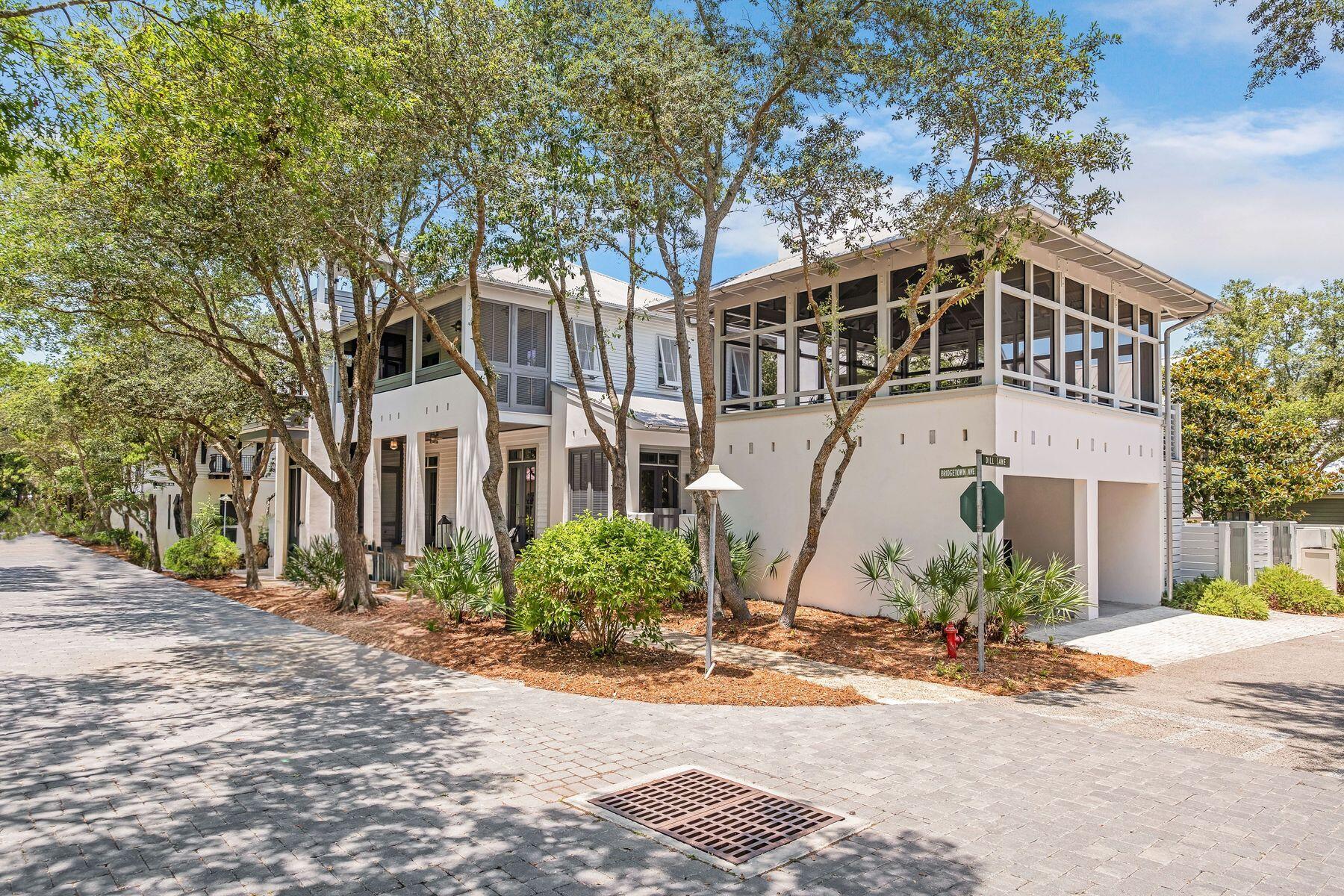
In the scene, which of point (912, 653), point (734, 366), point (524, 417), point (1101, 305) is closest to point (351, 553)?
point (524, 417)

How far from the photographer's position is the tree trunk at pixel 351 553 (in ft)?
47.7

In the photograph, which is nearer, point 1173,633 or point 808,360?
point 1173,633

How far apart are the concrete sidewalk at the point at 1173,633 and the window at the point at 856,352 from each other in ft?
16.5

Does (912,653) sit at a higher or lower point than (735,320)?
lower

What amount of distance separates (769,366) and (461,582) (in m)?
7.32

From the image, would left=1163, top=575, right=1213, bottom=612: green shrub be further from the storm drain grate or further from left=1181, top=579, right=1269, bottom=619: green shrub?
the storm drain grate

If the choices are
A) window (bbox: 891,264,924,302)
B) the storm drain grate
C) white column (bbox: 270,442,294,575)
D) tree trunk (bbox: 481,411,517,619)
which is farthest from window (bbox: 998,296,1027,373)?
white column (bbox: 270,442,294,575)

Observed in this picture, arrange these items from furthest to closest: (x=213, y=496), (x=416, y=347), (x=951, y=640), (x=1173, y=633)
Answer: (x=213, y=496), (x=416, y=347), (x=1173, y=633), (x=951, y=640)

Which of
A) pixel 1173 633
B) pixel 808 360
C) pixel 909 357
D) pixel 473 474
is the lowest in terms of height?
pixel 1173 633

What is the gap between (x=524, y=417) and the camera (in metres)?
18.7

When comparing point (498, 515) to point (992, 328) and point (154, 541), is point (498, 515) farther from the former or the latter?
point (154, 541)

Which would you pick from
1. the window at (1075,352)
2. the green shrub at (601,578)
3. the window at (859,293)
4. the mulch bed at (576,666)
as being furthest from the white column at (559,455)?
the window at (1075,352)

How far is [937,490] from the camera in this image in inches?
502

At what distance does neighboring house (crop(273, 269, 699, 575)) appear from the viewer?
18234mm
